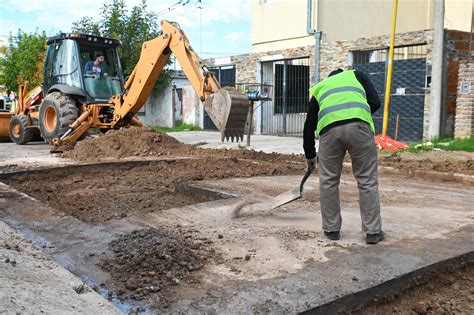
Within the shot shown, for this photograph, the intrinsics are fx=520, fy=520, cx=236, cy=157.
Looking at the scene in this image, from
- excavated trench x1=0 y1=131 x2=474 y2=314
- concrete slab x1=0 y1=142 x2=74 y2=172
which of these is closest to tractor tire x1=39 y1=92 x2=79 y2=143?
concrete slab x1=0 y1=142 x2=74 y2=172

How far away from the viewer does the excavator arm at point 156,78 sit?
8.36 metres

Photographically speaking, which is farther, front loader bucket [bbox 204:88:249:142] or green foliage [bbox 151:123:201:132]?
green foliage [bbox 151:123:201:132]

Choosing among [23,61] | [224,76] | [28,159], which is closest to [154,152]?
[28,159]

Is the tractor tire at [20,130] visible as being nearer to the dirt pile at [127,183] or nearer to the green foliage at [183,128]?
the dirt pile at [127,183]

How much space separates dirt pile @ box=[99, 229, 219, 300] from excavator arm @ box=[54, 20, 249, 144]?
13.0 feet

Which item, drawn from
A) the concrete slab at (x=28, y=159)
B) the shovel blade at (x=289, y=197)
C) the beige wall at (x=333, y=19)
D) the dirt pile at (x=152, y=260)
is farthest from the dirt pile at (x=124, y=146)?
the beige wall at (x=333, y=19)

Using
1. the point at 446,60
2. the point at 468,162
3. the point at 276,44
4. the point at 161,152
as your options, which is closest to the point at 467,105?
the point at 446,60

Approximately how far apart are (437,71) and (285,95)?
21.2 ft

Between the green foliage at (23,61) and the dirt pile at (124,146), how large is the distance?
14038 mm

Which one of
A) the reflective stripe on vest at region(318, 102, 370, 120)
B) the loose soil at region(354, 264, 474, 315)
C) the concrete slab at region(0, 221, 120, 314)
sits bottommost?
the loose soil at region(354, 264, 474, 315)

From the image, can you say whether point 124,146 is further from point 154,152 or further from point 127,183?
point 127,183

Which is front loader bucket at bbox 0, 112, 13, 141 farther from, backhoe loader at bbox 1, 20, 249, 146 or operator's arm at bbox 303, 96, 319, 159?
operator's arm at bbox 303, 96, 319, 159

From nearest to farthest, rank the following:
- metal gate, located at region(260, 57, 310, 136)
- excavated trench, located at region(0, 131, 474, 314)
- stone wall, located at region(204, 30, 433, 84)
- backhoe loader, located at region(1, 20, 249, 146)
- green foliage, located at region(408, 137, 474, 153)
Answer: excavated trench, located at region(0, 131, 474, 314) < backhoe loader, located at region(1, 20, 249, 146) < green foliage, located at region(408, 137, 474, 153) < stone wall, located at region(204, 30, 433, 84) < metal gate, located at region(260, 57, 310, 136)

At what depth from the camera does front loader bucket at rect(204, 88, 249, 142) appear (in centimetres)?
827
